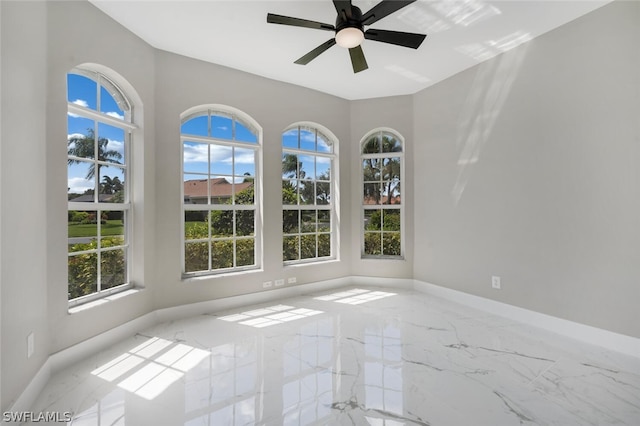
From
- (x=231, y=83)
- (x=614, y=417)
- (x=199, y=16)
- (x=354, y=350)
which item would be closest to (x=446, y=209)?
(x=354, y=350)

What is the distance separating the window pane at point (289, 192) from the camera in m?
4.35

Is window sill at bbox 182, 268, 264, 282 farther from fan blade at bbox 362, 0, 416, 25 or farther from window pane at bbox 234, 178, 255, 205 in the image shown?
fan blade at bbox 362, 0, 416, 25

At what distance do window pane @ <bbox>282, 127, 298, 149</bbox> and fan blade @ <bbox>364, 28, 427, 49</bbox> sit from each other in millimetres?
2123

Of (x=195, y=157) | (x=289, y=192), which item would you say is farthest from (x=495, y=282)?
(x=195, y=157)

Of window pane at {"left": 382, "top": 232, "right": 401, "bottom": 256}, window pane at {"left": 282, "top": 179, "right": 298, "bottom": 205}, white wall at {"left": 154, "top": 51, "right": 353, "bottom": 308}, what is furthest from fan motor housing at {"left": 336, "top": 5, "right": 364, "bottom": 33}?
window pane at {"left": 382, "top": 232, "right": 401, "bottom": 256}

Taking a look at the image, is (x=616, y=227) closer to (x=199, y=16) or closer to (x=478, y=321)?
(x=478, y=321)

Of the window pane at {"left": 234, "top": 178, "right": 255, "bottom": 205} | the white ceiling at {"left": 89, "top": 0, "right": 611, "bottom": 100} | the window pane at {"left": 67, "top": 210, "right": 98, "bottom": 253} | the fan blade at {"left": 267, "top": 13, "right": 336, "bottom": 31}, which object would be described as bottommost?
the window pane at {"left": 67, "top": 210, "right": 98, "bottom": 253}

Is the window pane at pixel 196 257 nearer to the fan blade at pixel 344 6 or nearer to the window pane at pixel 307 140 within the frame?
the window pane at pixel 307 140

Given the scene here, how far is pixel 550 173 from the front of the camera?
3.04m

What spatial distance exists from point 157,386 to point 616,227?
3.85m

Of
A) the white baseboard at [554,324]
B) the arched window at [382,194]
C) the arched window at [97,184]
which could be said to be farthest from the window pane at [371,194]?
the arched window at [97,184]

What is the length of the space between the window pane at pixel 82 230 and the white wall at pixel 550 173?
13.1 ft

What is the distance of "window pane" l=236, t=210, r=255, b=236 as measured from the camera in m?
3.94

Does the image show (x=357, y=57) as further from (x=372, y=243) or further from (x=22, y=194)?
(x=372, y=243)
